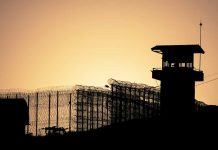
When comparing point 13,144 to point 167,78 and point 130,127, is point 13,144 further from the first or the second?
point 167,78

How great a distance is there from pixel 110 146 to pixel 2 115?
15038 millimetres

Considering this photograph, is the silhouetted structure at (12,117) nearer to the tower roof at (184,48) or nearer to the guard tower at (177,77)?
the guard tower at (177,77)

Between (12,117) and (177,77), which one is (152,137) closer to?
(12,117)

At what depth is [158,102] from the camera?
67625mm

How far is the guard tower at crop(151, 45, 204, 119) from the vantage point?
62.1 meters

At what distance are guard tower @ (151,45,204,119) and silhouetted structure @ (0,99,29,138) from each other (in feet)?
58.7

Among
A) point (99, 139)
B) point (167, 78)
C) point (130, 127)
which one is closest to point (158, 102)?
point (167, 78)

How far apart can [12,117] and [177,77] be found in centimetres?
2111

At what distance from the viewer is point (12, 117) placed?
50.7 m

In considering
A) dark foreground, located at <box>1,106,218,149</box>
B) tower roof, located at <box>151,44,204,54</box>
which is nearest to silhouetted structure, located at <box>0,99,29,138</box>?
dark foreground, located at <box>1,106,218,149</box>

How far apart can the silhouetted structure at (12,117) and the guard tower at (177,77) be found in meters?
17.9

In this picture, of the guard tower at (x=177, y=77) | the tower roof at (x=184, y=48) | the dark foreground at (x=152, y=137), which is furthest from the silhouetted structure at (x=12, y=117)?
the tower roof at (x=184, y=48)

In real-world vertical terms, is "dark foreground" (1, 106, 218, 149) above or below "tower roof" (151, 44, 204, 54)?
below

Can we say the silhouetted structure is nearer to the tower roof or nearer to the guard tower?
the guard tower
